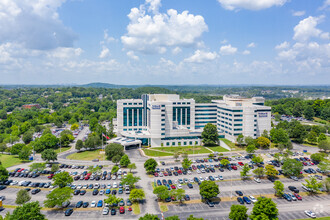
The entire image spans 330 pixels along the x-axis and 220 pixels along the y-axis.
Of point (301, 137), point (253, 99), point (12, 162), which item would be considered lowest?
point (12, 162)

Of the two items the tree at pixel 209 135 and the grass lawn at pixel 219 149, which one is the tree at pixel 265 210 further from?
the tree at pixel 209 135

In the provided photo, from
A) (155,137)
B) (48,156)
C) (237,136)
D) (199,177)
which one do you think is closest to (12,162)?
(48,156)

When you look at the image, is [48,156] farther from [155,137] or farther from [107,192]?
[155,137]

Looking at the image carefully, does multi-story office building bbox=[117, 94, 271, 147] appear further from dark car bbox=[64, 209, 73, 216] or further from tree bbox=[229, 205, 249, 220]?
tree bbox=[229, 205, 249, 220]

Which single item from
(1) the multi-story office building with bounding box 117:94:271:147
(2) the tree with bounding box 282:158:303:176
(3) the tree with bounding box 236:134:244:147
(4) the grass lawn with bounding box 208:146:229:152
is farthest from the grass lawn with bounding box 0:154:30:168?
A: (2) the tree with bounding box 282:158:303:176

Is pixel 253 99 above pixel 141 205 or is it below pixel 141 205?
above

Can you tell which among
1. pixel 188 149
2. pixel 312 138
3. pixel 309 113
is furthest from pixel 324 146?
pixel 309 113
